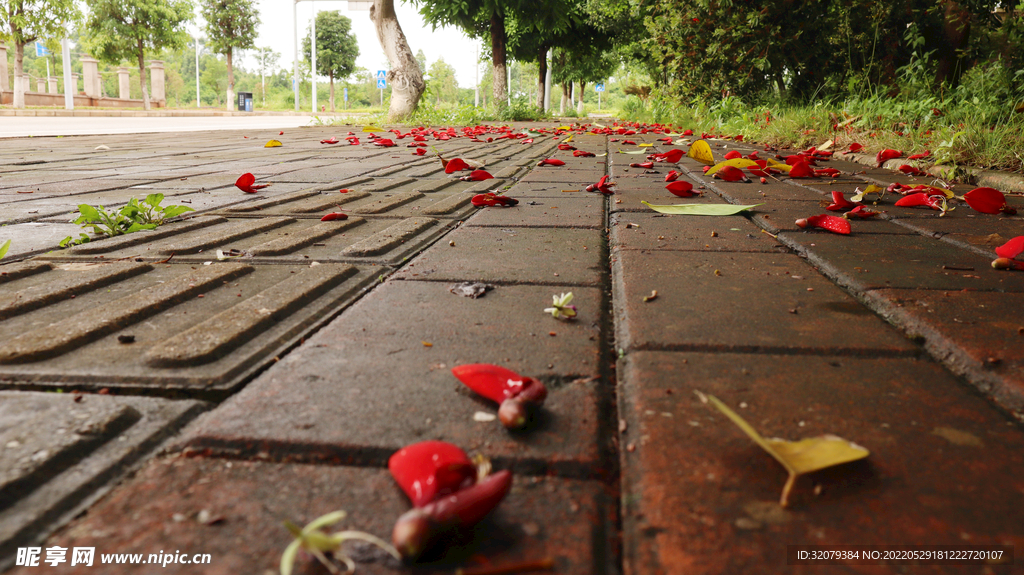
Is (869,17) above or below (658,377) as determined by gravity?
above

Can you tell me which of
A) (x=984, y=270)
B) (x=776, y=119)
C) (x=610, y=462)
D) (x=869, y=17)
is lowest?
(x=610, y=462)

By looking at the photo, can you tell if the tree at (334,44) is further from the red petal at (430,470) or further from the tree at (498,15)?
the red petal at (430,470)

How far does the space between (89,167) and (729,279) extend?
4.51 m

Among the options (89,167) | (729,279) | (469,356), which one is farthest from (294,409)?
(89,167)

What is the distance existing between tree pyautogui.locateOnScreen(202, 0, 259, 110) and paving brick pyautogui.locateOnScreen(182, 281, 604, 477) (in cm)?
4366

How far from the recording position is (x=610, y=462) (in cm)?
80

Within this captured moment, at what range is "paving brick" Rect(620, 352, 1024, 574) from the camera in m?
0.65

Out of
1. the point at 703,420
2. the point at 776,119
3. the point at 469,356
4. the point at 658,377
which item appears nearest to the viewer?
the point at 703,420

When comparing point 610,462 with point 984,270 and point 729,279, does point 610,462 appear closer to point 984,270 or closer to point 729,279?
→ point 729,279

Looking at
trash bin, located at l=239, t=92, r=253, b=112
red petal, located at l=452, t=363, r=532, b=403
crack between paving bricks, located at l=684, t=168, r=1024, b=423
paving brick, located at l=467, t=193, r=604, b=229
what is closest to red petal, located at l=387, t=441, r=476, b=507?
red petal, located at l=452, t=363, r=532, b=403

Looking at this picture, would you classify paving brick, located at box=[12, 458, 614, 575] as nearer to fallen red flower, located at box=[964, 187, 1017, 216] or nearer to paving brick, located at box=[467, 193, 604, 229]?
paving brick, located at box=[467, 193, 604, 229]

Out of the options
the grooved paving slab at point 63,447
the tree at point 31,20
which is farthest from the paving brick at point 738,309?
the tree at point 31,20

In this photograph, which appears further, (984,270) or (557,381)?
(984,270)

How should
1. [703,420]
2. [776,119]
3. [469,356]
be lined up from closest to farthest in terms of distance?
1. [703,420]
2. [469,356]
3. [776,119]
